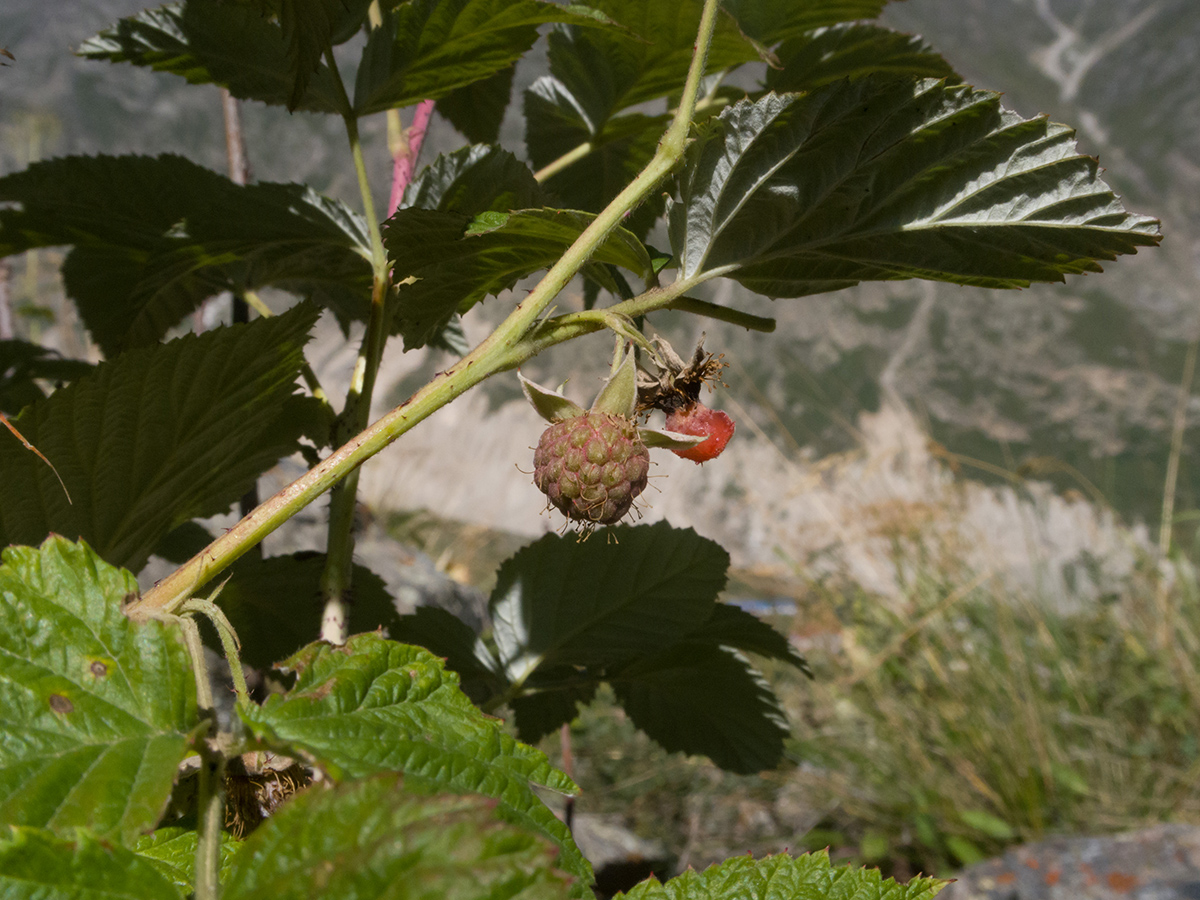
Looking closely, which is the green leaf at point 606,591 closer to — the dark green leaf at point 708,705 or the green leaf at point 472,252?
the dark green leaf at point 708,705

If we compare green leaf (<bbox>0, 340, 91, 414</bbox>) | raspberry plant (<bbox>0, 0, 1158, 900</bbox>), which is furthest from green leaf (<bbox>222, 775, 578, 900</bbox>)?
green leaf (<bbox>0, 340, 91, 414</bbox>)

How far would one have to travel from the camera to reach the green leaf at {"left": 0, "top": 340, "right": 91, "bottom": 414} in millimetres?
532

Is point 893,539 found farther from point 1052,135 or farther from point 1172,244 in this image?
point 1172,244

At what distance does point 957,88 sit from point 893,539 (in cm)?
247

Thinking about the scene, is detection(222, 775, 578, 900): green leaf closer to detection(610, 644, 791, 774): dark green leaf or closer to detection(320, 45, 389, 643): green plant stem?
detection(320, 45, 389, 643): green plant stem

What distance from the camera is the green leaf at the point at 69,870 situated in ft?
0.52

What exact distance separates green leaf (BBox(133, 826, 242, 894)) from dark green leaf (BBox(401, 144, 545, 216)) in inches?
9.3

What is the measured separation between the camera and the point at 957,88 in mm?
282

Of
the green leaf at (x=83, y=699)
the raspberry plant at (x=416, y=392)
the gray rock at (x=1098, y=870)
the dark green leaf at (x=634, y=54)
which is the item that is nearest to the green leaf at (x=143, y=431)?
the raspberry plant at (x=416, y=392)

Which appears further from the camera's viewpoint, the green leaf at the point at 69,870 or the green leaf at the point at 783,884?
the green leaf at the point at 783,884

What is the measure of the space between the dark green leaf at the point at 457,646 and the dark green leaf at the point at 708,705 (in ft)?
0.25

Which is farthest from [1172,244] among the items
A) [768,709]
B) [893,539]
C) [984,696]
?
[768,709]

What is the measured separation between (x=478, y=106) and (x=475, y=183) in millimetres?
225

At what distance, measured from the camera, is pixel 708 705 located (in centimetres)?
54
